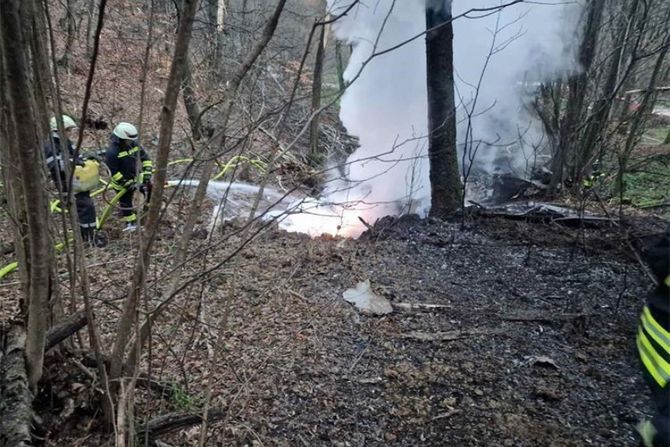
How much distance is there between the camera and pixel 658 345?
1.91 m

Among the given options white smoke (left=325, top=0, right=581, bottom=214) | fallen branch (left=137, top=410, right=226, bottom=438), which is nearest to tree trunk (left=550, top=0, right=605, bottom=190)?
white smoke (left=325, top=0, right=581, bottom=214)

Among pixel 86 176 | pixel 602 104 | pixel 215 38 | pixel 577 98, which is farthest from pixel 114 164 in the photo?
pixel 602 104

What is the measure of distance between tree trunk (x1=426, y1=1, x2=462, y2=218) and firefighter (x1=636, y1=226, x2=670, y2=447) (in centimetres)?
456

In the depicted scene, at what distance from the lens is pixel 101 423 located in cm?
237

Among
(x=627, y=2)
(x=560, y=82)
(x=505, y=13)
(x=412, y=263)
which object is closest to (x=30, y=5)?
(x=412, y=263)

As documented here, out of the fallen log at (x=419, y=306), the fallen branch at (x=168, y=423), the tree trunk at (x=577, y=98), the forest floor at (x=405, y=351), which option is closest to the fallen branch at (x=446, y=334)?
the forest floor at (x=405, y=351)

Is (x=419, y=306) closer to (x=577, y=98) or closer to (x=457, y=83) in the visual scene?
(x=577, y=98)

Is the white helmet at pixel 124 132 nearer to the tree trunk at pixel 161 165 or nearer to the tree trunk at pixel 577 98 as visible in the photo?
the tree trunk at pixel 161 165

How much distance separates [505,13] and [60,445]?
499 inches

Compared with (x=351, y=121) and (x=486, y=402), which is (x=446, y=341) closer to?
(x=486, y=402)

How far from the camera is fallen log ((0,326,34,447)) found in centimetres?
178

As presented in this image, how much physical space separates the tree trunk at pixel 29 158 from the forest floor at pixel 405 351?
524 millimetres

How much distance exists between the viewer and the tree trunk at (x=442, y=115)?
20.7 ft

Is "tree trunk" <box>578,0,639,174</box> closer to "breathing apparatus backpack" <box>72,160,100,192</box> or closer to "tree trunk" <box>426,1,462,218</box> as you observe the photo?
"tree trunk" <box>426,1,462,218</box>
